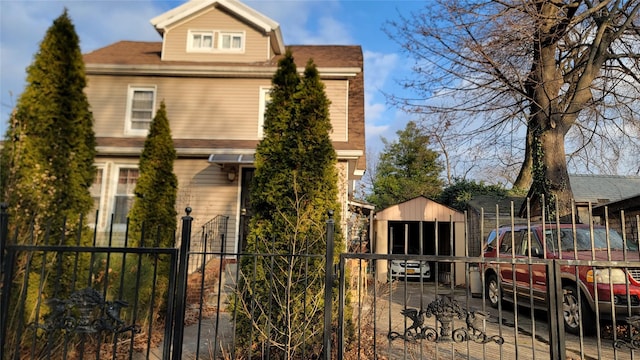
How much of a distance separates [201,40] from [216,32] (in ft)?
1.83

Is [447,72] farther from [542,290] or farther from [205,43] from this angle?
[205,43]

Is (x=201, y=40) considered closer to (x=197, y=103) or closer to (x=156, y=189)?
(x=197, y=103)

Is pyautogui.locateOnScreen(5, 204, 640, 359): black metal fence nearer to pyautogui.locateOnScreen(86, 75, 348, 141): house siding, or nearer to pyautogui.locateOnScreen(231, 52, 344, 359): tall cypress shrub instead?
pyautogui.locateOnScreen(231, 52, 344, 359): tall cypress shrub

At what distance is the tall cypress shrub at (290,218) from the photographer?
4.09 metres

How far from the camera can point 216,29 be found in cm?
1215

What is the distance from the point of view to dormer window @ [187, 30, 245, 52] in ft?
39.6

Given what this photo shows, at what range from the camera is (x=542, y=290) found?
612 centimetres

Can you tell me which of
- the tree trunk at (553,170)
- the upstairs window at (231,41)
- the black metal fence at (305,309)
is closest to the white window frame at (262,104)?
the upstairs window at (231,41)

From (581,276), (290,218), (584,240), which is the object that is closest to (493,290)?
(584,240)

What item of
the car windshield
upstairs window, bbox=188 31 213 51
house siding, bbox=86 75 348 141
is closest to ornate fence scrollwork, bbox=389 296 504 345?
the car windshield

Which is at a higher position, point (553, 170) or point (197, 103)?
point (197, 103)

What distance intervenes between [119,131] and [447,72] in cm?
963

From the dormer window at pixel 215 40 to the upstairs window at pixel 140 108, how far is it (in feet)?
6.81

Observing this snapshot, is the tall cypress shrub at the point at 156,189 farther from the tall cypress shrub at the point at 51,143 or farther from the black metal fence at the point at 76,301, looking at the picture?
the tall cypress shrub at the point at 51,143
